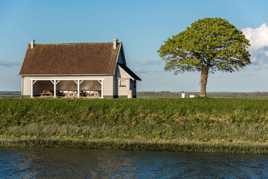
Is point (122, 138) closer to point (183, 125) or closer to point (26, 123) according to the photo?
point (183, 125)

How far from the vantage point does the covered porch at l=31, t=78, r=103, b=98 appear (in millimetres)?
50562

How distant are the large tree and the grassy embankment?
13274 mm

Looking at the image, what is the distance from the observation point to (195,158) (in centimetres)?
2242

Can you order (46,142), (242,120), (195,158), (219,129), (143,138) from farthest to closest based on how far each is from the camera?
(242,120) < (219,129) < (143,138) < (46,142) < (195,158)

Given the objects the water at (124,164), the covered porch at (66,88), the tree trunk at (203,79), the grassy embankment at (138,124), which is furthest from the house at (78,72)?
the water at (124,164)

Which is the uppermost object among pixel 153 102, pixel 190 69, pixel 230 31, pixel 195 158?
pixel 230 31

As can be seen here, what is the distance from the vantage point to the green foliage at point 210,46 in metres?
49.5

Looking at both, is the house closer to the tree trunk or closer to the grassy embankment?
the tree trunk

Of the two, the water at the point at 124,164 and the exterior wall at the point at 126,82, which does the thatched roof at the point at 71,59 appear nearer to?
the exterior wall at the point at 126,82

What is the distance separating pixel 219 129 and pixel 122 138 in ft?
21.1

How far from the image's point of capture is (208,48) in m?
49.6

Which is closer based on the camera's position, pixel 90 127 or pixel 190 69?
pixel 90 127

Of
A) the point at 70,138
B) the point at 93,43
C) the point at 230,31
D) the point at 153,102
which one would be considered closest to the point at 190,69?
the point at 230,31

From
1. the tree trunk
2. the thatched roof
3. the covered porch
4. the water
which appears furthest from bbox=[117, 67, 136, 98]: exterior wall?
the water
